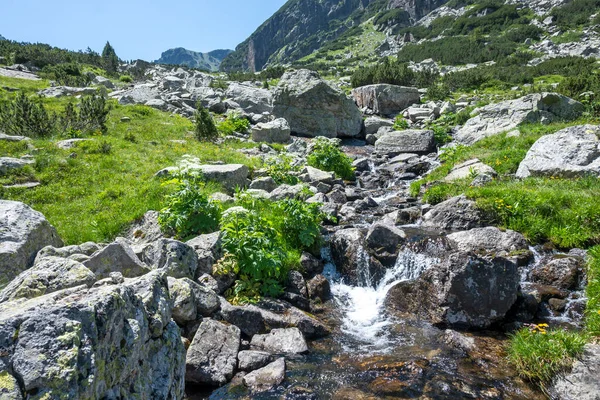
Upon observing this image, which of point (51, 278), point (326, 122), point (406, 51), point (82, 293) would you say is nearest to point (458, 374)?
point (82, 293)

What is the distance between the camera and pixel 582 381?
18.5 ft

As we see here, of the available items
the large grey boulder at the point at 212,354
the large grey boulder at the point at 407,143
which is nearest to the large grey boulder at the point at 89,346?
the large grey boulder at the point at 212,354

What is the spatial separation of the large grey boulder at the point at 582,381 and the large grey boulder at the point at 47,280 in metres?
7.33

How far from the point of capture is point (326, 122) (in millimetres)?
27922

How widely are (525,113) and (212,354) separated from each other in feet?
77.3

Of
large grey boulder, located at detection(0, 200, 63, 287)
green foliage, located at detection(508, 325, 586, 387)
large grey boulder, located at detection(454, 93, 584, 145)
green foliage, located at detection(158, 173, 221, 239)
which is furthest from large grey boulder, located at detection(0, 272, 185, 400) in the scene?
large grey boulder, located at detection(454, 93, 584, 145)

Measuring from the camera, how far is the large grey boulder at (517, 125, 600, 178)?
1365 cm

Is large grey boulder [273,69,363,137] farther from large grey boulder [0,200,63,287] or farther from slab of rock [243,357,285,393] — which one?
slab of rock [243,357,285,393]

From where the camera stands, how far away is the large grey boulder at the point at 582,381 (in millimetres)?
5500

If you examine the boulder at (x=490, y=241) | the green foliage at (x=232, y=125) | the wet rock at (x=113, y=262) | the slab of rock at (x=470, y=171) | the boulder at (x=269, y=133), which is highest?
the green foliage at (x=232, y=125)

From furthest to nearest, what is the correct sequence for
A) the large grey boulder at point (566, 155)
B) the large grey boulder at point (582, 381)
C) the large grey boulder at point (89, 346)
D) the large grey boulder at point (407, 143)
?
the large grey boulder at point (407, 143), the large grey boulder at point (566, 155), the large grey boulder at point (582, 381), the large grey boulder at point (89, 346)

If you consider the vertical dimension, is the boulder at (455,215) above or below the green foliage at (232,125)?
below

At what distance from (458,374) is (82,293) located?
6.08 meters

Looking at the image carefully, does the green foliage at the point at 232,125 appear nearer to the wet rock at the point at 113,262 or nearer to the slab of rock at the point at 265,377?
the wet rock at the point at 113,262
